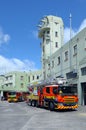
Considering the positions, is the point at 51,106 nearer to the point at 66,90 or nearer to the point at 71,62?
the point at 66,90

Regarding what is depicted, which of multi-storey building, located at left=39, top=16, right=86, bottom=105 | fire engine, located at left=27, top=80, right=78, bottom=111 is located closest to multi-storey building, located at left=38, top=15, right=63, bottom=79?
multi-storey building, located at left=39, top=16, right=86, bottom=105

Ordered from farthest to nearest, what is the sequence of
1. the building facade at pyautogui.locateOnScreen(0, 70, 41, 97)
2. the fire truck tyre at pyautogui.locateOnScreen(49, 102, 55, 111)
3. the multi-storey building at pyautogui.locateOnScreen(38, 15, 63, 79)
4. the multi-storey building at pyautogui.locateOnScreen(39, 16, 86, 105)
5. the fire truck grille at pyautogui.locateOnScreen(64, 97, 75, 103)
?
the building facade at pyautogui.locateOnScreen(0, 70, 41, 97), the multi-storey building at pyautogui.locateOnScreen(38, 15, 63, 79), the multi-storey building at pyautogui.locateOnScreen(39, 16, 86, 105), the fire truck tyre at pyautogui.locateOnScreen(49, 102, 55, 111), the fire truck grille at pyautogui.locateOnScreen(64, 97, 75, 103)

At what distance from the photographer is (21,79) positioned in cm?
10144

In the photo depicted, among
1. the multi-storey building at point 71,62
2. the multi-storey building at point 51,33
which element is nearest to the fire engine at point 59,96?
the multi-storey building at point 71,62

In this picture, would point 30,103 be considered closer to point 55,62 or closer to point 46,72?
point 55,62

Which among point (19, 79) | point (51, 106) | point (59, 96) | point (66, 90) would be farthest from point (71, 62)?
point (19, 79)

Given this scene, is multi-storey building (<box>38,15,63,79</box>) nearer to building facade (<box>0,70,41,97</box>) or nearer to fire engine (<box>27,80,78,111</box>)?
building facade (<box>0,70,41,97</box>)

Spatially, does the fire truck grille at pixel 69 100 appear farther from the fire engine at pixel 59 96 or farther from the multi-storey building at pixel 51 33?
the multi-storey building at pixel 51 33

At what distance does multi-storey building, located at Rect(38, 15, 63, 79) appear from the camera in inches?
2731

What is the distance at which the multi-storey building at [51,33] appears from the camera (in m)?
69.4

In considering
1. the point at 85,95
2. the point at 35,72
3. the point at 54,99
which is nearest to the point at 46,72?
the point at 85,95

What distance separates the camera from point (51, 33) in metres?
69.9

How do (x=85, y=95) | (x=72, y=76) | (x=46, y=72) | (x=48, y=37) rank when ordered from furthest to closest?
(x=48, y=37) < (x=46, y=72) < (x=72, y=76) < (x=85, y=95)

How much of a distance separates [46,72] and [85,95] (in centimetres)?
2268
